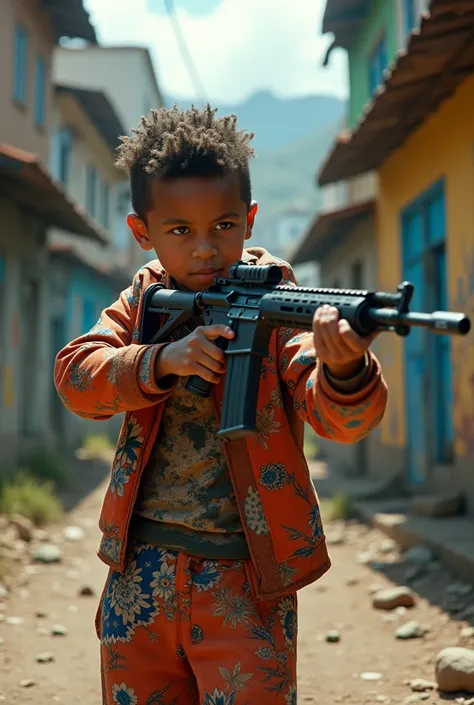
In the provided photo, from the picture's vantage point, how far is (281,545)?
7.18 ft

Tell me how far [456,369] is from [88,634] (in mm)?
4046

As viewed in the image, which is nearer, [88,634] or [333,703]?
[333,703]

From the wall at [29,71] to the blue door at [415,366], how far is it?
16.9ft

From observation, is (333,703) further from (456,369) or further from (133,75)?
(133,75)

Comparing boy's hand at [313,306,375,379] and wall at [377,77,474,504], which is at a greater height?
wall at [377,77,474,504]

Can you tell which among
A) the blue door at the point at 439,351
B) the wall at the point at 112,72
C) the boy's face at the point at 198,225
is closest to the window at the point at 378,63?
the blue door at the point at 439,351

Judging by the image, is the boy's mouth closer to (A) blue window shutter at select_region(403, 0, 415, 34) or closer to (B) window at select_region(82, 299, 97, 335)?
(A) blue window shutter at select_region(403, 0, 415, 34)

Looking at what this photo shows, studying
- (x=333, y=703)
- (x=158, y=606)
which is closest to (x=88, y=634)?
(x=333, y=703)

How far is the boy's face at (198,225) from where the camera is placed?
221cm

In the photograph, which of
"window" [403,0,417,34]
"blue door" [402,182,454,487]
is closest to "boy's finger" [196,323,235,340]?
"blue door" [402,182,454,487]

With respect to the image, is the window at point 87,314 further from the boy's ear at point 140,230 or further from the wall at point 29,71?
the boy's ear at point 140,230

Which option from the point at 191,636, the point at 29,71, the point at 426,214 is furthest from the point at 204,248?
the point at 29,71

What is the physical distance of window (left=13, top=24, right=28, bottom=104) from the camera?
11744mm

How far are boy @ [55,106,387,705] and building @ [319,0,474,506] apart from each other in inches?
152
